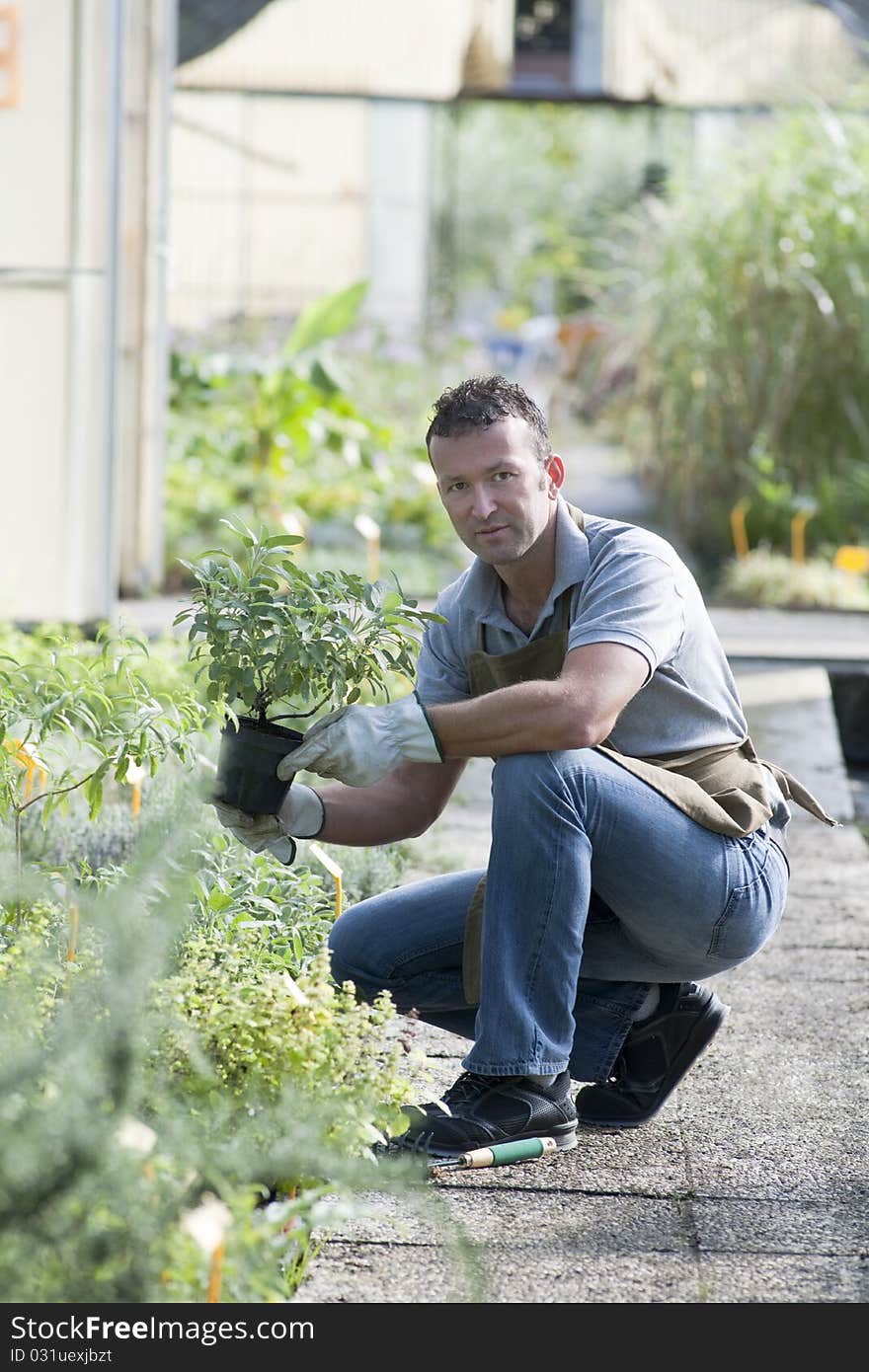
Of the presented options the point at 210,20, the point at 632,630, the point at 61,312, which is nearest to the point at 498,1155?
the point at 632,630

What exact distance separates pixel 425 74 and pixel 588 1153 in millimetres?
14265

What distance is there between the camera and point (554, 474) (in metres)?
2.69

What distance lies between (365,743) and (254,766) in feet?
0.55

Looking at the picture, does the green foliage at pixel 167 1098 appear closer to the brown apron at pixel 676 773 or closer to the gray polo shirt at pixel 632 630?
the brown apron at pixel 676 773

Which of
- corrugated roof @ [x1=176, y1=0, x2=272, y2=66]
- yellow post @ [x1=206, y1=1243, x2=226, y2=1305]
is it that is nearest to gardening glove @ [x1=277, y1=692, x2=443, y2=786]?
yellow post @ [x1=206, y1=1243, x2=226, y2=1305]

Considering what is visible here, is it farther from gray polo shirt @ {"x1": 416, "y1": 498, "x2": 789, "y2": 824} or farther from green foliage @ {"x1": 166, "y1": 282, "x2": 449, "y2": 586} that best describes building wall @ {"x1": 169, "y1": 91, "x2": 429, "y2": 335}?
gray polo shirt @ {"x1": 416, "y1": 498, "x2": 789, "y2": 824}

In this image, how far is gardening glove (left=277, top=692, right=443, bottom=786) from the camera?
2.41 m

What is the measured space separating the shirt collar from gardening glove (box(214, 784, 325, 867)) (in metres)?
0.41

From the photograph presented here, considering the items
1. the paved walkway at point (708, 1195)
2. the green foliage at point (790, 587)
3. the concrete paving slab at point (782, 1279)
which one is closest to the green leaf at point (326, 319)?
the green foliage at point (790, 587)

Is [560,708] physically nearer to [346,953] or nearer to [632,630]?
[632,630]
